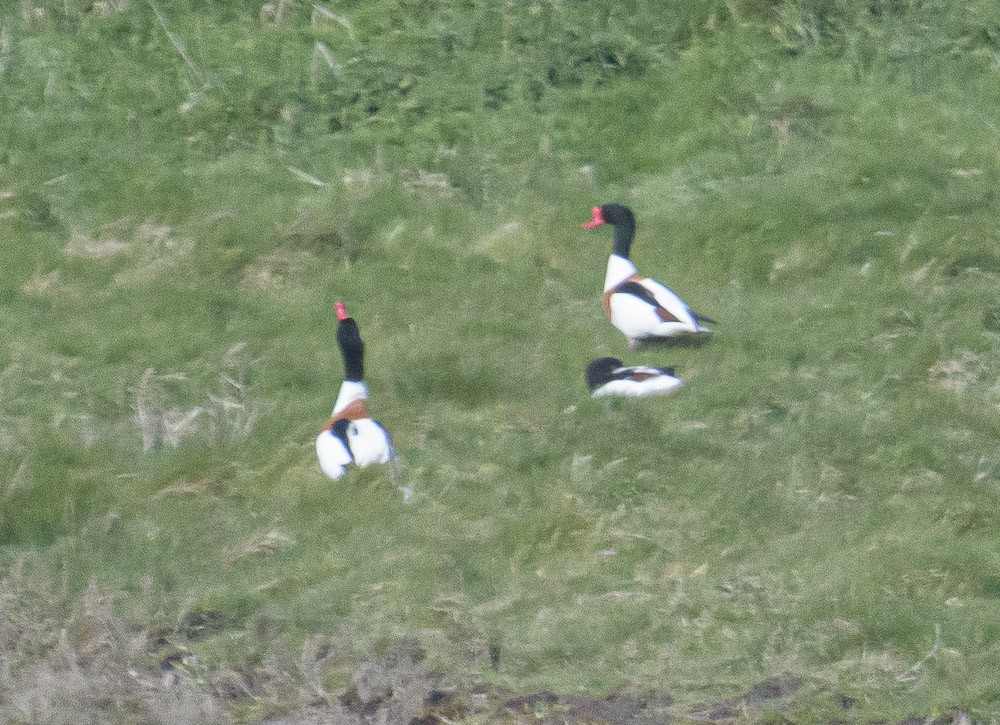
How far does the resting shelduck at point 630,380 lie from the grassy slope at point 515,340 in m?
0.11

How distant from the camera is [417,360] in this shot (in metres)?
9.16

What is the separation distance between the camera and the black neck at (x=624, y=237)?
A: 991cm

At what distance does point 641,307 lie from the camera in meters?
9.20

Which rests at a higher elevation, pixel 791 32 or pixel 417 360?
pixel 791 32

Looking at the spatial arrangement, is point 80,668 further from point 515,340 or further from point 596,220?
point 596,220

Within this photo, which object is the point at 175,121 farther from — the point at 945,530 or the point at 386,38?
the point at 945,530

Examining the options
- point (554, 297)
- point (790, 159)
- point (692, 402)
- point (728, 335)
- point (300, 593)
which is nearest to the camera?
point (300, 593)

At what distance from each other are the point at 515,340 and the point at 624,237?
1.01 metres

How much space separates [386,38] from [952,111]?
13.5ft

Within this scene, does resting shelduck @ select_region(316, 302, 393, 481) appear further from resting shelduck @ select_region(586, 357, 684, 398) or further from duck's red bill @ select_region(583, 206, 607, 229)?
duck's red bill @ select_region(583, 206, 607, 229)

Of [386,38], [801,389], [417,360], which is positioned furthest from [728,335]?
[386,38]

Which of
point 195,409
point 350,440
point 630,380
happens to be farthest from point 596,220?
point 195,409

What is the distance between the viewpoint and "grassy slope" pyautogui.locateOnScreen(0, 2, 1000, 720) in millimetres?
7227

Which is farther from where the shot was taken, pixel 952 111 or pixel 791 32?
pixel 791 32
